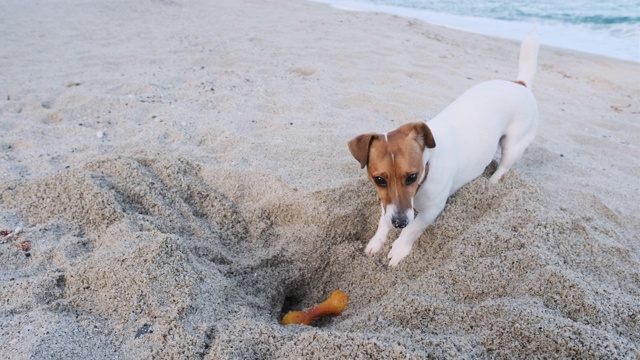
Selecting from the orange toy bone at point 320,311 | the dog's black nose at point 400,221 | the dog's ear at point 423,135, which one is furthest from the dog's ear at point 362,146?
the orange toy bone at point 320,311

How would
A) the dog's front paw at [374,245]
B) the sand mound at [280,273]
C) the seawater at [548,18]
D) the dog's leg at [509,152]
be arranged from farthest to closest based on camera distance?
1. the seawater at [548,18]
2. the dog's leg at [509,152]
3. the dog's front paw at [374,245]
4. the sand mound at [280,273]

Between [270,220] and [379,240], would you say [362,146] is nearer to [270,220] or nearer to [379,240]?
[379,240]

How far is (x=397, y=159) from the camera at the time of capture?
258 cm

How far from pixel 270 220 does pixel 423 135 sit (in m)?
1.11

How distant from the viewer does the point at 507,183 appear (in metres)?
3.33

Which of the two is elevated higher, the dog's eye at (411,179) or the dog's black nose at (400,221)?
the dog's eye at (411,179)

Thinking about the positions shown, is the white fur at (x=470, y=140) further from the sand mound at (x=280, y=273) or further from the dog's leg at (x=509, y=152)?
the sand mound at (x=280, y=273)

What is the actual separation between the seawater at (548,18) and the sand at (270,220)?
195 inches

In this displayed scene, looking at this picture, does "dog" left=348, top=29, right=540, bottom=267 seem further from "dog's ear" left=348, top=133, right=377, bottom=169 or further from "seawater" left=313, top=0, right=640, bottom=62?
"seawater" left=313, top=0, right=640, bottom=62

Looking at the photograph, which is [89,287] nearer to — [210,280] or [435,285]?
[210,280]

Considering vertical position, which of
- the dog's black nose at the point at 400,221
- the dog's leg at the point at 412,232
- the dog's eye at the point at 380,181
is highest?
the dog's eye at the point at 380,181

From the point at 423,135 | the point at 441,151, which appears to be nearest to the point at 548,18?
the point at 441,151

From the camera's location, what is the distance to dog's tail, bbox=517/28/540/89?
384 centimetres

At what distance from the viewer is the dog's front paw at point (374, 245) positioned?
9.86ft
